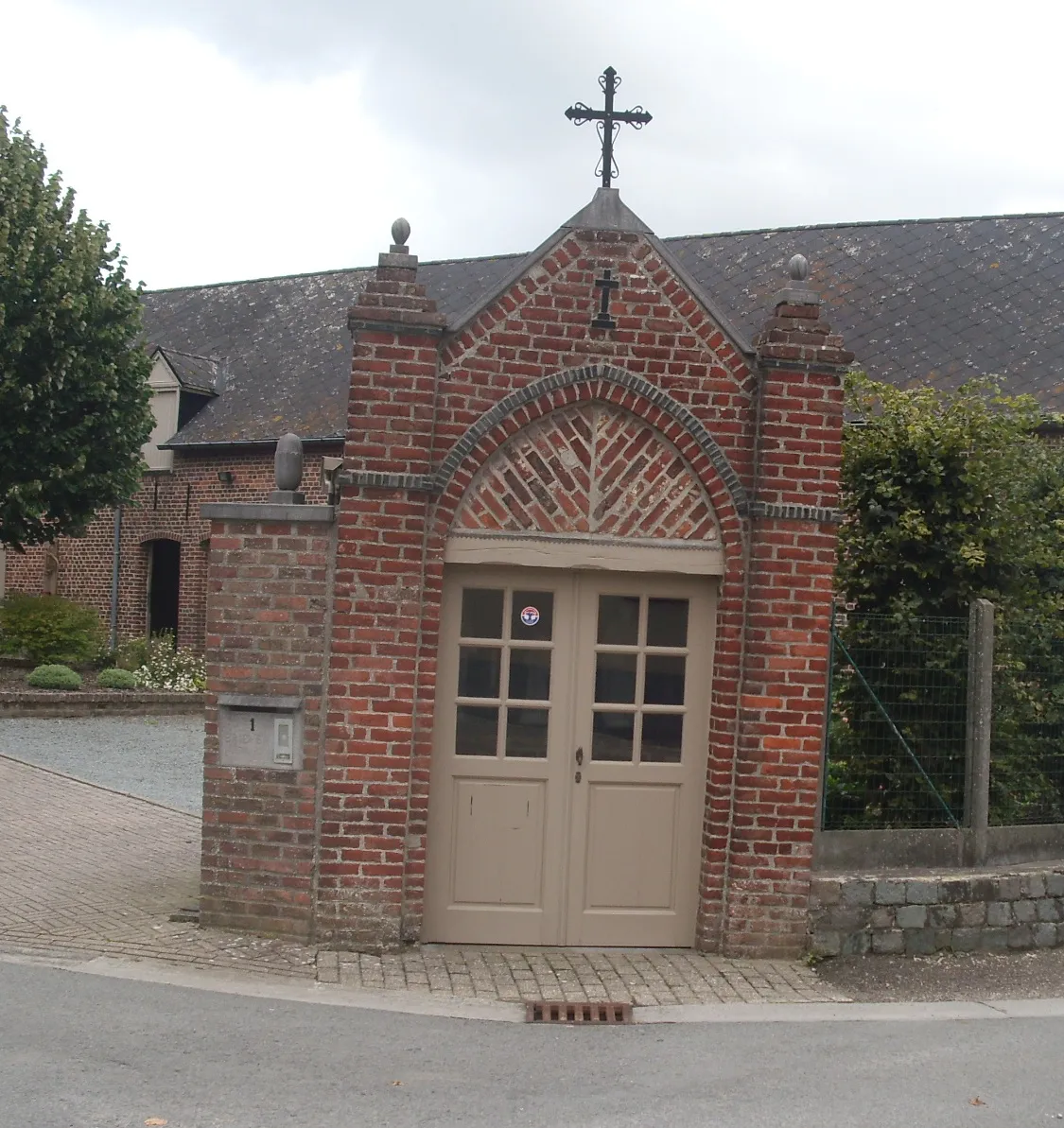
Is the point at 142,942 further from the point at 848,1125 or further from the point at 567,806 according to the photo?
the point at 848,1125

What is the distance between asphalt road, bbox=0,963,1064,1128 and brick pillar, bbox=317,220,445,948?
40.9 inches

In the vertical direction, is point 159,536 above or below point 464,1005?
above

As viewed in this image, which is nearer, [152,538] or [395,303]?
[395,303]

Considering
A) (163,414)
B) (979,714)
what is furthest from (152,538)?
(979,714)

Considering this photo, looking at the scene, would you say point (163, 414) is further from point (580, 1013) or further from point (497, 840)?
point (580, 1013)

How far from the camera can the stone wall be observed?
7.92 metres

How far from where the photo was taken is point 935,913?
809 cm

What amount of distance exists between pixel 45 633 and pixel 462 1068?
57.1 feet

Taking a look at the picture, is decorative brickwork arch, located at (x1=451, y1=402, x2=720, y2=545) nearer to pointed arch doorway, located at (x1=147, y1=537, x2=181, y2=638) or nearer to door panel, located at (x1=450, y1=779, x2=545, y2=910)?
door panel, located at (x1=450, y1=779, x2=545, y2=910)

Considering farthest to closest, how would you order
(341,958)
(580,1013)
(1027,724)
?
(1027,724) → (341,958) → (580,1013)

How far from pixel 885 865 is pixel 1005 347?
1229 centimetres

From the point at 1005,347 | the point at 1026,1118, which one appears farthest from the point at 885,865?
the point at 1005,347

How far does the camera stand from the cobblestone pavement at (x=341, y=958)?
7.07 metres

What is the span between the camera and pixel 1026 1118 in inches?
209
